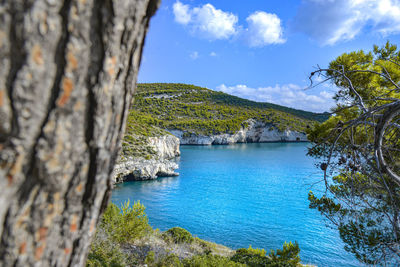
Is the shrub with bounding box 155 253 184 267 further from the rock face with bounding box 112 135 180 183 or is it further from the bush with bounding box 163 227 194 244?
the rock face with bounding box 112 135 180 183

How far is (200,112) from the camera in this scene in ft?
241

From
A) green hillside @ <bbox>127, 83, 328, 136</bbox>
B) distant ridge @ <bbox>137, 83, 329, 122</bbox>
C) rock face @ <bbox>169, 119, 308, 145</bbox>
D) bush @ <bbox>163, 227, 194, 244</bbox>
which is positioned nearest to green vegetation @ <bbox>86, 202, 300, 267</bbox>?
bush @ <bbox>163, 227, 194, 244</bbox>

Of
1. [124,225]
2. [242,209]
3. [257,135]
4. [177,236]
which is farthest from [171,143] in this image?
[257,135]

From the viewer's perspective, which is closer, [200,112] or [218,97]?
[200,112]

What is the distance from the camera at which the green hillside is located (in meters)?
63.3

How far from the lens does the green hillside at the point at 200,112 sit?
63281mm

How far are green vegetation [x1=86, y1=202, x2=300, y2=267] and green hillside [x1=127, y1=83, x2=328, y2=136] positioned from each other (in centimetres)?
4617

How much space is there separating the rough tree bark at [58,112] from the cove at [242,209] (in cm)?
688

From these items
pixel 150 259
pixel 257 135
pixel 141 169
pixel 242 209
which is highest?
pixel 257 135

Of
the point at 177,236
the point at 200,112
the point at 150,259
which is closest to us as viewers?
the point at 150,259

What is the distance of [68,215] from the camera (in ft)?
2.45

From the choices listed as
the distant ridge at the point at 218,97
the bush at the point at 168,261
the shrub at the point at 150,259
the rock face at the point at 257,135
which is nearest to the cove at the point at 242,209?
the bush at the point at 168,261

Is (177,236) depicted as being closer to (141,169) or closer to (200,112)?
(141,169)

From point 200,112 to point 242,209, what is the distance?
57063 millimetres
